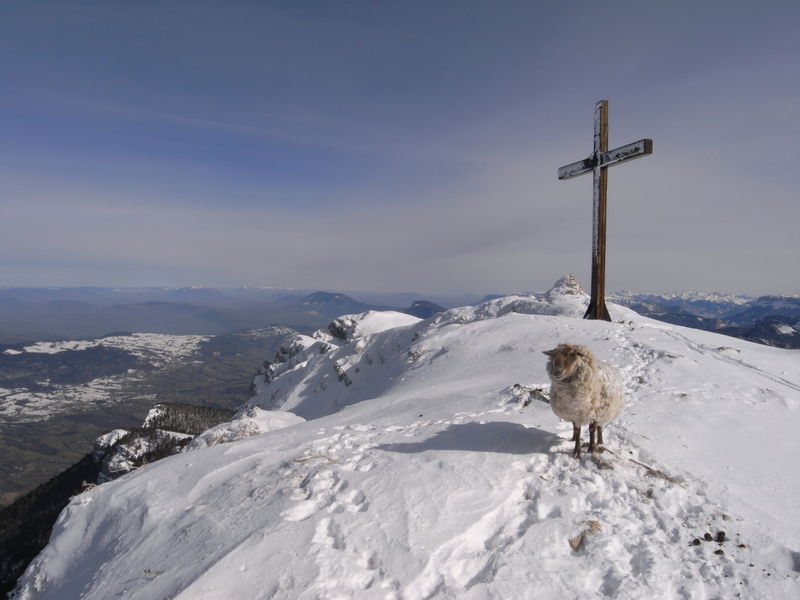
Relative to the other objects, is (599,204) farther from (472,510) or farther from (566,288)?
(472,510)

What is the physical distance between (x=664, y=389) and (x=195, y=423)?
8287cm

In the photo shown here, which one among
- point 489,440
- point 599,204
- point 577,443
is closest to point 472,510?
point 489,440

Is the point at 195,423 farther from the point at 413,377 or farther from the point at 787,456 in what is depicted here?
the point at 787,456

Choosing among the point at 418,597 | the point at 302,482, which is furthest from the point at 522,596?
the point at 302,482

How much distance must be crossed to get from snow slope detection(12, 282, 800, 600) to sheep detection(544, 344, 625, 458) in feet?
1.95

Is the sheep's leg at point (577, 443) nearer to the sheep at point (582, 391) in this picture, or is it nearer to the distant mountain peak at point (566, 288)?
the sheep at point (582, 391)

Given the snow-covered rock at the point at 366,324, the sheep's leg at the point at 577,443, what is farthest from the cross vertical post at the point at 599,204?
the snow-covered rock at the point at 366,324

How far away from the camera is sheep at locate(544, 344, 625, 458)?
20.1 ft

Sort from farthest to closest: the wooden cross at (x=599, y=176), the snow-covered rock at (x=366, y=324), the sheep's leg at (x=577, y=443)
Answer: the snow-covered rock at (x=366, y=324), the wooden cross at (x=599, y=176), the sheep's leg at (x=577, y=443)

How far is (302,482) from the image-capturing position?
6.10m

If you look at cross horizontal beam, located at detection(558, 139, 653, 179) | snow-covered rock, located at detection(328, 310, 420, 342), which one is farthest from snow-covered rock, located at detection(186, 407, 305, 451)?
snow-covered rock, located at detection(328, 310, 420, 342)

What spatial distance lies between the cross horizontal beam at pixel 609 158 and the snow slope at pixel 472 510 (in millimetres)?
9137

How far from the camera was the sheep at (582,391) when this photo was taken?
613 centimetres

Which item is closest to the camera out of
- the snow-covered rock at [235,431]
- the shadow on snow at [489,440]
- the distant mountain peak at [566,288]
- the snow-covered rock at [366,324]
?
the shadow on snow at [489,440]
